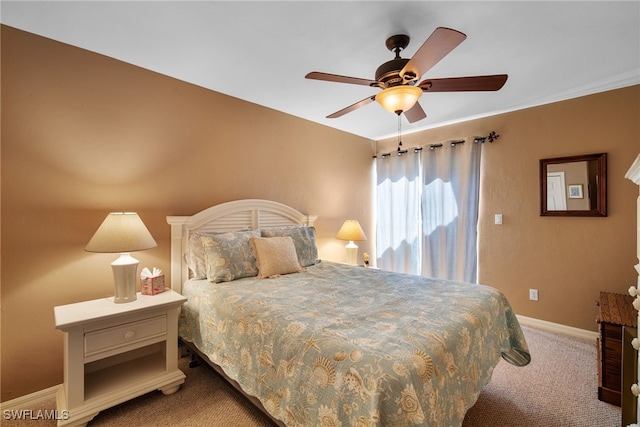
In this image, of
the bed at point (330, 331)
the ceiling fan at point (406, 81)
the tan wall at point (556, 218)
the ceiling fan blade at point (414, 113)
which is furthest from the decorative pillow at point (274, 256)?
the tan wall at point (556, 218)

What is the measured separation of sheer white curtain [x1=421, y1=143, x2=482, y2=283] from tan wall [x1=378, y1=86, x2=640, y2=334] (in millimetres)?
117

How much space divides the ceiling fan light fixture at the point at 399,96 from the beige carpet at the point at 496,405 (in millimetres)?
2021

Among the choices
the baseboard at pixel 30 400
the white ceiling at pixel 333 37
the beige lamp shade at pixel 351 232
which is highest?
the white ceiling at pixel 333 37

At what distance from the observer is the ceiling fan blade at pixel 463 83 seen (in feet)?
5.49

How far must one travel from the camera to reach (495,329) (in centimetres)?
175

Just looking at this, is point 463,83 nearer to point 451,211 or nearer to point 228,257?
point 228,257

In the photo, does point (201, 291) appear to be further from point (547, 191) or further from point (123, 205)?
point (547, 191)

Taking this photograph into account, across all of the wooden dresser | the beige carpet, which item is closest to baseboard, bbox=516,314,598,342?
the beige carpet

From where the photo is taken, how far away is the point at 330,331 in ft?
4.28

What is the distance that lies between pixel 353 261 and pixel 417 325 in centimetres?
240

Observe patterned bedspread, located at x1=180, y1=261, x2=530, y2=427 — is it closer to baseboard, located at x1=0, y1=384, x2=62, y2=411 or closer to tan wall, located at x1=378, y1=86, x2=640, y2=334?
baseboard, located at x1=0, y1=384, x2=62, y2=411

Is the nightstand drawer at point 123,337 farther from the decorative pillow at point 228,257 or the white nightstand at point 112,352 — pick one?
the decorative pillow at point 228,257

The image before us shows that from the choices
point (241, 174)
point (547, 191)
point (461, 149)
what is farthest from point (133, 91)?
point (547, 191)

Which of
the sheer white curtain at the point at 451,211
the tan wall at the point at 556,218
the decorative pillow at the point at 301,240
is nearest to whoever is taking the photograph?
the tan wall at the point at 556,218
